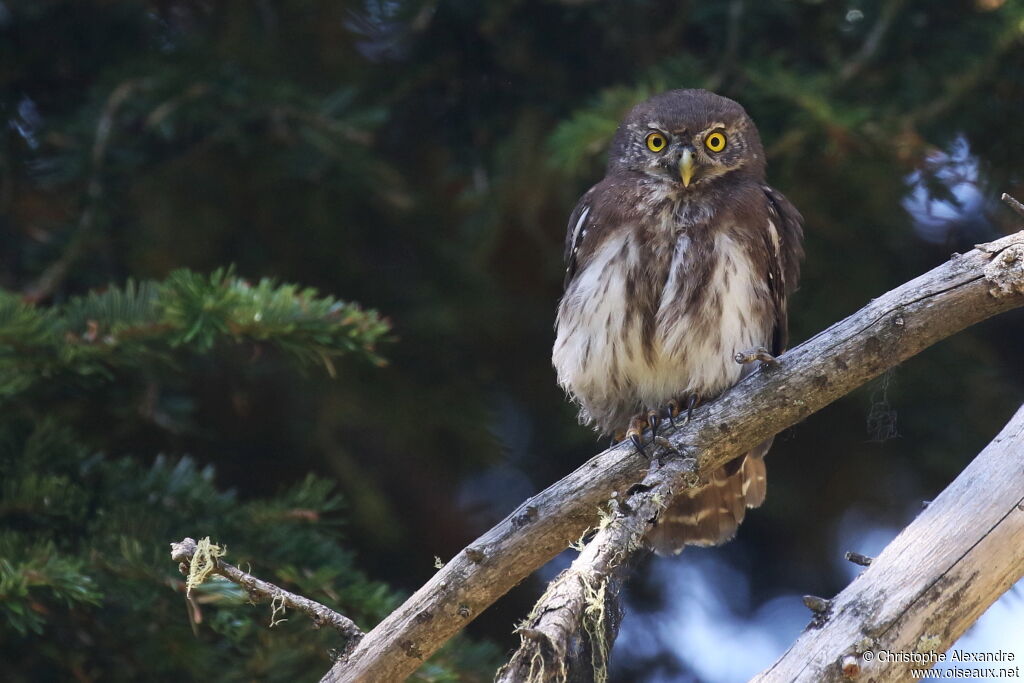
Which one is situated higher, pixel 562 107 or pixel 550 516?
pixel 562 107

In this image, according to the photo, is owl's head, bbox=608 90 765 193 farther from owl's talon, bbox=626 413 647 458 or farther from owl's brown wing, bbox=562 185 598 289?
owl's talon, bbox=626 413 647 458

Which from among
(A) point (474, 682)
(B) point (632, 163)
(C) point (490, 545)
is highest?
(B) point (632, 163)

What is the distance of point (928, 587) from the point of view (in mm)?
2127

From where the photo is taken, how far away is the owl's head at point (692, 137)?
3.62 m

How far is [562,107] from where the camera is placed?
4.14 meters

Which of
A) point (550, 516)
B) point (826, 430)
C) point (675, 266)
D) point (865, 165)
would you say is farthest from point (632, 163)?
point (550, 516)

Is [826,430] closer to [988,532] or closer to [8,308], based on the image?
[988,532]

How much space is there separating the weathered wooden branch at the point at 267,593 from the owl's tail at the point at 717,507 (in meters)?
1.53

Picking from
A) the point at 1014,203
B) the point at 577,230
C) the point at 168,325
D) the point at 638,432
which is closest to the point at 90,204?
the point at 168,325

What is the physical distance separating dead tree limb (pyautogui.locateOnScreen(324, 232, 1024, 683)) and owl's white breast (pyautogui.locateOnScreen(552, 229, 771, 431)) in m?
0.86

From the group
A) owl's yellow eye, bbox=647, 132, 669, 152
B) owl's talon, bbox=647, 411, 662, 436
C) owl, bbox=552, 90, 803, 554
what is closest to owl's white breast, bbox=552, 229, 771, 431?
owl, bbox=552, 90, 803, 554

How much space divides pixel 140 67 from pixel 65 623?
199 cm

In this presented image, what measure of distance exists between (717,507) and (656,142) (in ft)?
4.09

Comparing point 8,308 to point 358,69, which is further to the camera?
point 358,69
